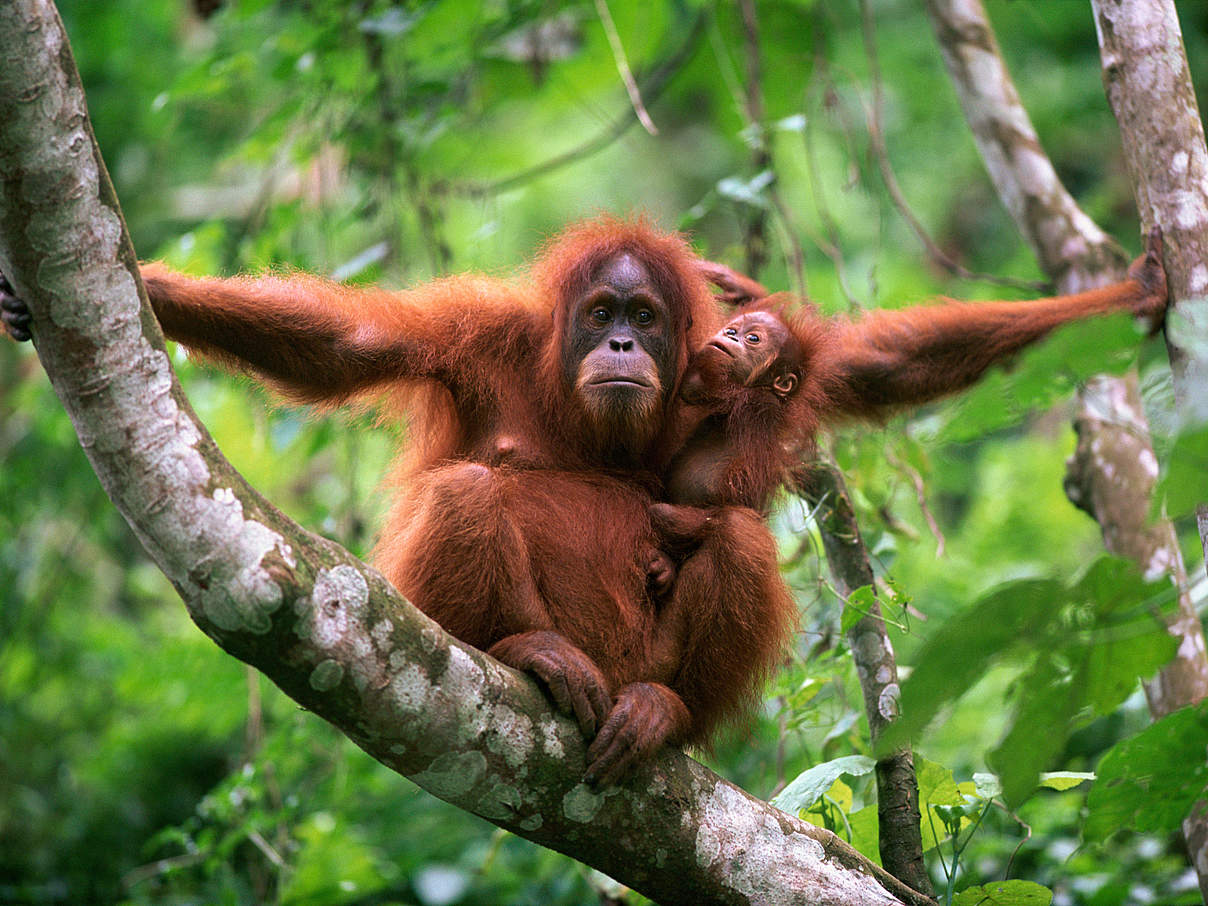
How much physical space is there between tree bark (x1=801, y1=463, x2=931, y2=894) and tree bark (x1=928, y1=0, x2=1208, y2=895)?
88 centimetres

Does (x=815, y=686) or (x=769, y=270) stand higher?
(x=815, y=686)

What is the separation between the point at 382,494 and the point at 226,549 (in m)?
2.83

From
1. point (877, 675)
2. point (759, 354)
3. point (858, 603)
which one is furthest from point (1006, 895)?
point (759, 354)

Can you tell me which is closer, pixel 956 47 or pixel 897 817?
pixel 897 817

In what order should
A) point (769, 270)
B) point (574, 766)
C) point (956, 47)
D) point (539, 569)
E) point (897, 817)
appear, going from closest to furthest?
1. point (574, 766)
2. point (897, 817)
3. point (539, 569)
4. point (956, 47)
5. point (769, 270)

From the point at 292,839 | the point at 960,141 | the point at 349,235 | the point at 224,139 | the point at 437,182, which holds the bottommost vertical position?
the point at 960,141

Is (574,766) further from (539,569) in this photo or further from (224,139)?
(224,139)

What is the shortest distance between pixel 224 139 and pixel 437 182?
16.7ft

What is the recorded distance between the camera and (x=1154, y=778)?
83.5 inches

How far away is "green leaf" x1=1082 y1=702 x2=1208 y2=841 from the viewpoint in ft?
6.77

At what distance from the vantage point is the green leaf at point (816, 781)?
2941mm

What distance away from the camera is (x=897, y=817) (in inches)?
125

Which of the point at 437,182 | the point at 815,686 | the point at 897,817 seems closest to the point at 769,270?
the point at 437,182

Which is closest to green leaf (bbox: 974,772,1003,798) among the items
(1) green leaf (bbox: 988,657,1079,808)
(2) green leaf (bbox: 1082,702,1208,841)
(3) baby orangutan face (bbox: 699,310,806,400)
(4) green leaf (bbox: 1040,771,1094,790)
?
(4) green leaf (bbox: 1040,771,1094,790)
